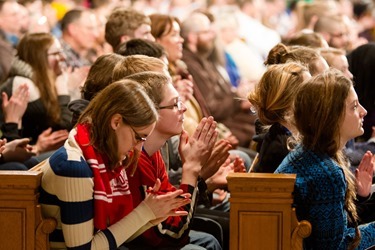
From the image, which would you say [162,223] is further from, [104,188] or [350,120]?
[350,120]

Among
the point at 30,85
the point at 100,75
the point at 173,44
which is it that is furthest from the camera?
the point at 173,44

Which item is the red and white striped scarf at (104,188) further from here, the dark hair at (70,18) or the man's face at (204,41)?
the dark hair at (70,18)

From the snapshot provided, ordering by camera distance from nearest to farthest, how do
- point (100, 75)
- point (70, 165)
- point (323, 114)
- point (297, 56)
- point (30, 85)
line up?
point (70, 165)
point (323, 114)
point (100, 75)
point (297, 56)
point (30, 85)

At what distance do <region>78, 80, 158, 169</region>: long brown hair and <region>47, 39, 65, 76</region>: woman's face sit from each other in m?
2.69

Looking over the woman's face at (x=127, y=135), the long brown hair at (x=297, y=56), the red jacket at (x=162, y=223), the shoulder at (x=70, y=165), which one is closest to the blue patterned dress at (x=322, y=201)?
the red jacket at (x=162, y=223)

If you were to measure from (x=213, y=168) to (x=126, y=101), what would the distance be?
0.95m

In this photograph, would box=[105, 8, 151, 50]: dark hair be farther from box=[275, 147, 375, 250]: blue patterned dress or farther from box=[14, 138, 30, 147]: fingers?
box=[275, 147, 375, 250]: blue patterned dress

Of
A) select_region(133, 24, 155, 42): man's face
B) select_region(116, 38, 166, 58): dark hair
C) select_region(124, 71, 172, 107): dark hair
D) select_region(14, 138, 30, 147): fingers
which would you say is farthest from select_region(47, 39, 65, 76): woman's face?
select_region(124, 71, 172, 107): dark hair

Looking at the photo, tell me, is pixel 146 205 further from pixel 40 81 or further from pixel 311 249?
pixel 40 81

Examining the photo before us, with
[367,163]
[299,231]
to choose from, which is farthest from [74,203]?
[367,163]

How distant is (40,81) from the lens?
637 centimetres

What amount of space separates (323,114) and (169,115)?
2.22 ft

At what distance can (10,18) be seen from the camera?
947 centimetres

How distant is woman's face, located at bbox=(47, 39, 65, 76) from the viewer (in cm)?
644
